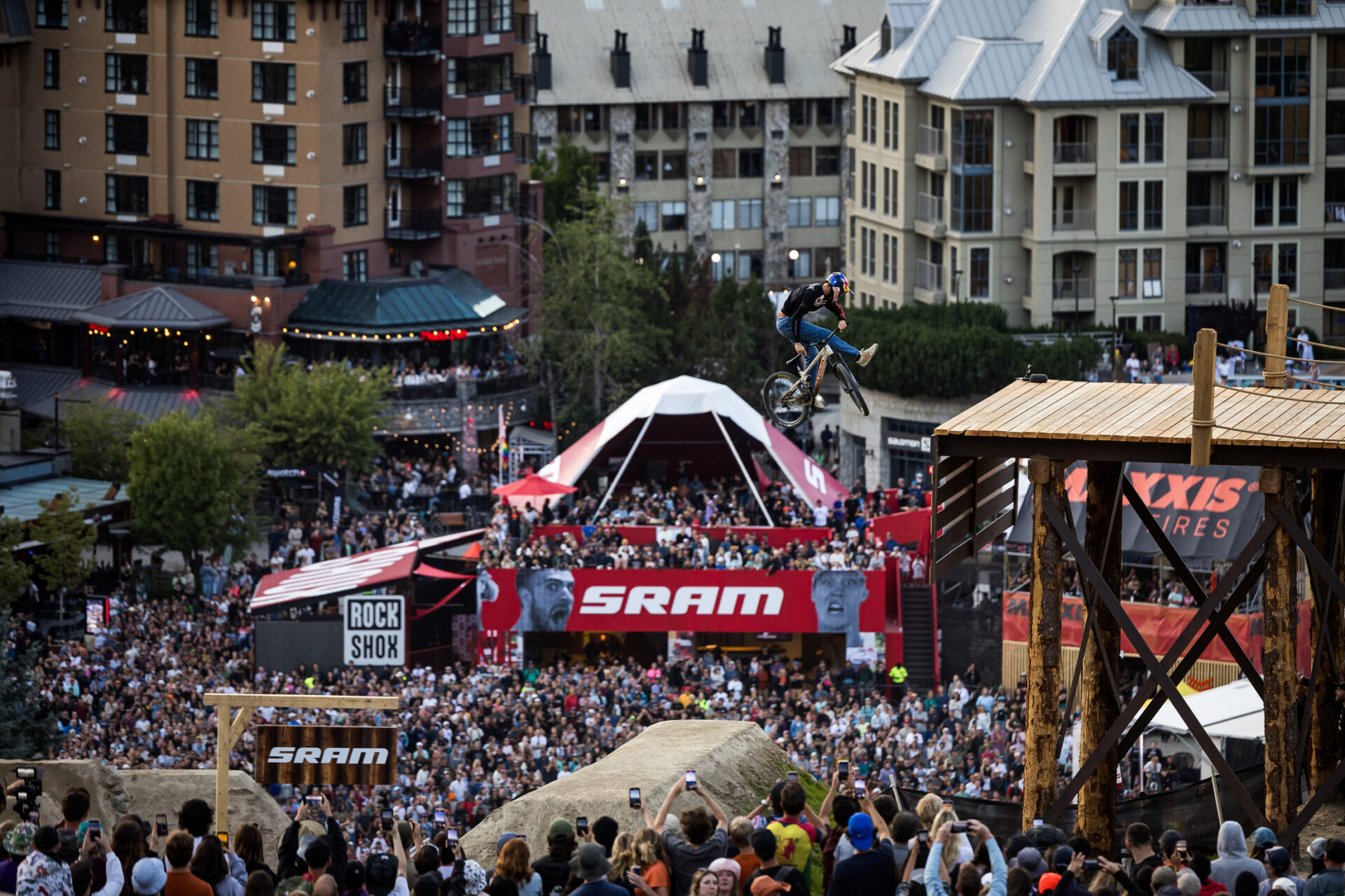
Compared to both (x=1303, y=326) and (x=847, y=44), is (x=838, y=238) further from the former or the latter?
(x=1303, y=326)

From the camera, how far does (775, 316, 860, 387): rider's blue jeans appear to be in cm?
2692

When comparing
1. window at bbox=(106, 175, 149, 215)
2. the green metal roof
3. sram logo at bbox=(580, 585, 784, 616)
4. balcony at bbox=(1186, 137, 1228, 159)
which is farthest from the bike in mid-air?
window at bbox=(106, 175, 149, 215)

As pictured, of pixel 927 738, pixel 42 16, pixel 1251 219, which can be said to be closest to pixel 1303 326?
pixel 1251 219

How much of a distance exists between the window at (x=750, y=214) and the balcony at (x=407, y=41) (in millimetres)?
29268

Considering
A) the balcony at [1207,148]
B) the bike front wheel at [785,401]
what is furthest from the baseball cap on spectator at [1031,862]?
the balcony at [1207,148]

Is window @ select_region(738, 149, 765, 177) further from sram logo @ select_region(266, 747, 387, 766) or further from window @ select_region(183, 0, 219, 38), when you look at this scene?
sram logo @ select_region(266, 747, 387, 766)

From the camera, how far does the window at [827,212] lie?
108125 mm

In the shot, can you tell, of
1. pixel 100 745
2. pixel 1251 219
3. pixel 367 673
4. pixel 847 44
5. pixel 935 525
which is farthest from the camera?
pixel 847 44

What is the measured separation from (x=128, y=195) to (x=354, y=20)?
37.1ft

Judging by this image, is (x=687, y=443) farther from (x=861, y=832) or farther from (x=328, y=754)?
(x=861, y=832)

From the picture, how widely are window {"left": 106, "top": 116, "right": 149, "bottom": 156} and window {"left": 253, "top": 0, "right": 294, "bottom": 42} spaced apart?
6.04 meters

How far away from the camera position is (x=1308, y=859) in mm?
23797

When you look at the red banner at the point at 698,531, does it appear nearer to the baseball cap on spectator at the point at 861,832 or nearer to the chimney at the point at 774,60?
the baseball cap on spectator at the point at 861,832

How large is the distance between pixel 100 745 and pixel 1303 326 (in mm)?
53224
